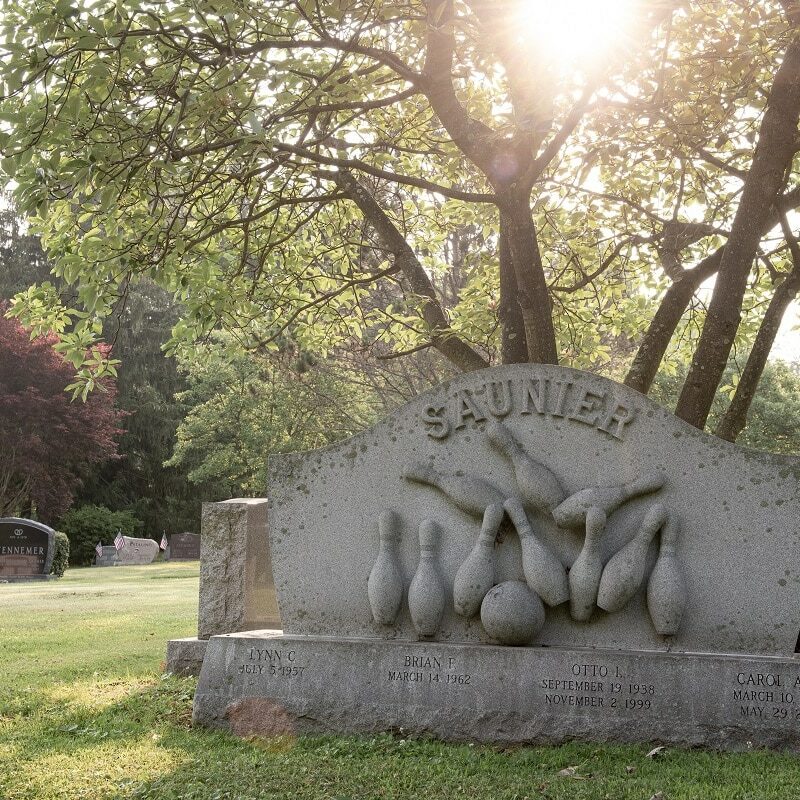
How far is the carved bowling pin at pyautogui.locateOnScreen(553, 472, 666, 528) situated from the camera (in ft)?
17.4

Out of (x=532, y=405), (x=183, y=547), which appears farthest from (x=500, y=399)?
(x=183, y=547)

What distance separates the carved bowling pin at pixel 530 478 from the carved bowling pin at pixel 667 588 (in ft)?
2.01

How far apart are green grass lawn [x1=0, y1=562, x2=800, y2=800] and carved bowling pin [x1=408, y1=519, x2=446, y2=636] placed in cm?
65

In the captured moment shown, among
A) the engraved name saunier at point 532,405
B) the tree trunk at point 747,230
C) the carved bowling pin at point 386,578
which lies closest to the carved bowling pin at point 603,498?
the engraved name saunier at point 532,405

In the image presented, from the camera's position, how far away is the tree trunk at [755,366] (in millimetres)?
7844

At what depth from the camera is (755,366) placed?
798 centimetres

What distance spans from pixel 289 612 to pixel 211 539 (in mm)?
1606

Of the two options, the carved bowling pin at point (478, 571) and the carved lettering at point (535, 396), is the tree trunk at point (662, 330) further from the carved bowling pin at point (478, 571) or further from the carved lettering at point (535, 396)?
the carved bowling pin at point (478, 571)

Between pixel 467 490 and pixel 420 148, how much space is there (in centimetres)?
541

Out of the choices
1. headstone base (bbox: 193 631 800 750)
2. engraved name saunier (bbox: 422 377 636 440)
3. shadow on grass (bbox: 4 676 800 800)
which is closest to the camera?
shadow on grass (bbox: 4 676 800 800)

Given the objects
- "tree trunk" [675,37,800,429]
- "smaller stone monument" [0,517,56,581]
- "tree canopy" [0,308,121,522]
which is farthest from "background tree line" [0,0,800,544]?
"tree canopy" [0,308,121,522]

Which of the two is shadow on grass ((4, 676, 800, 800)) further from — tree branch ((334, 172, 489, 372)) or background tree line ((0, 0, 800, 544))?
tree branch ((334, 172, 489, 372))

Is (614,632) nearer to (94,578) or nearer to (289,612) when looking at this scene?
(289,612)

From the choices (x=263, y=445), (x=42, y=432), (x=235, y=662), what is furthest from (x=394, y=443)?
(x=42, y=432)
